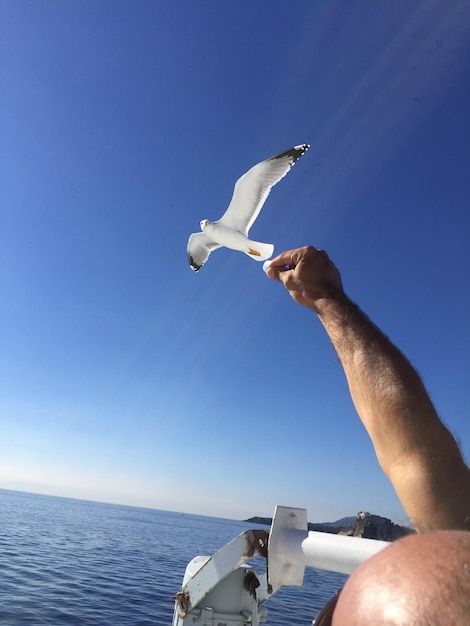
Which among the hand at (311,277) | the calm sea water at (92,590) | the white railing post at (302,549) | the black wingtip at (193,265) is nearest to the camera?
the white railing post at (302,549)

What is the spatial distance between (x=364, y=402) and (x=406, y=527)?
407 millimetres

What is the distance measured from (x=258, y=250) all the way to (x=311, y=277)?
4.66m

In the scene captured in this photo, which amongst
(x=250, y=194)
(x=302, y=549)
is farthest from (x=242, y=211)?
(x=302, y=549)

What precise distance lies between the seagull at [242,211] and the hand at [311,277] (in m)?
4.73

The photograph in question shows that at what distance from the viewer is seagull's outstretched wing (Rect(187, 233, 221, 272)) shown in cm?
699

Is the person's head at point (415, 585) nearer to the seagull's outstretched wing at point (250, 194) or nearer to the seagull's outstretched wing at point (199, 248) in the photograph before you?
the seagull's outstretched wing at point (199, 248)

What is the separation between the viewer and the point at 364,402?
1427 millimetres

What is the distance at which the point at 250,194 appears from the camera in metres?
7.24

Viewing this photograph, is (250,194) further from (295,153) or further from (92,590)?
(92,590)

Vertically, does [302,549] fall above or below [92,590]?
above

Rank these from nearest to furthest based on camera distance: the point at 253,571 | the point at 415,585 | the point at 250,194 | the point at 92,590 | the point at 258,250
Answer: the point at 415,585, the point at 253,571, the point at 258,250, the point at 250,194, the point at 92,590

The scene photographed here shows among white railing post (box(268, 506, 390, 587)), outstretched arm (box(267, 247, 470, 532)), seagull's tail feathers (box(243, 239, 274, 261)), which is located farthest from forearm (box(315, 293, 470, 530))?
seagull's tail feathers (box(243, 239, 274, 261))

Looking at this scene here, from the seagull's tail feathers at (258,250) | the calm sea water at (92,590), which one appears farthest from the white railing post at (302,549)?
the calm sea water at (92,590)

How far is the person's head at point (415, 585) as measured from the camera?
0.60 metres
